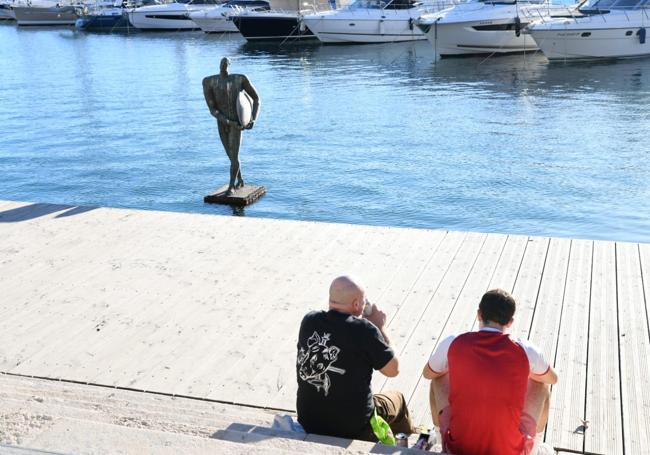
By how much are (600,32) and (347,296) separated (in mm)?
32603

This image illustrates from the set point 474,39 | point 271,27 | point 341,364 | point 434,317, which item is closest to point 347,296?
point 341,364

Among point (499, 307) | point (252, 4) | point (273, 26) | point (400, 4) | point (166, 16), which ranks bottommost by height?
point (273, 26)

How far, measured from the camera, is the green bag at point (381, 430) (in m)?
4.32

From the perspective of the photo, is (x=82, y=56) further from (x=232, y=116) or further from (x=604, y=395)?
(x=604, y=395)

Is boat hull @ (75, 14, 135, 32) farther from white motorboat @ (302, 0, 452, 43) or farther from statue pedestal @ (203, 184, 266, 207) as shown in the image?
statue pedestal @ (203, 184, 266, 207)

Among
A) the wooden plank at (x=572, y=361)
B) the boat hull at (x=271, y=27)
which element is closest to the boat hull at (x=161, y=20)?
the boat hull at (x=271, y=27)

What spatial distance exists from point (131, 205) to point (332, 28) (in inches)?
1318

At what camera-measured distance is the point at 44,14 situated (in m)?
71.2

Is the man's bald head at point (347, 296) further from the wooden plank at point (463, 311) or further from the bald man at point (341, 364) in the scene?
the wooden plank at point (463, 311)

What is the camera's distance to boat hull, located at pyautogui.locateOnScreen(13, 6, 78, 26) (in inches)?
2793

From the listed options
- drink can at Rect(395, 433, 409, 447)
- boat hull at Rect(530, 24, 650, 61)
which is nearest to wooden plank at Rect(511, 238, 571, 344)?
drink can at Rect(395, 433, 409, 447)

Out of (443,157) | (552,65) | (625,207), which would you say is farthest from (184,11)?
(625,207)

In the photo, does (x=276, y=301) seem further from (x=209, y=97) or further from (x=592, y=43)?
(x=592, y=43)

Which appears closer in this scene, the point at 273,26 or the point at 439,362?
the point at 439,362
